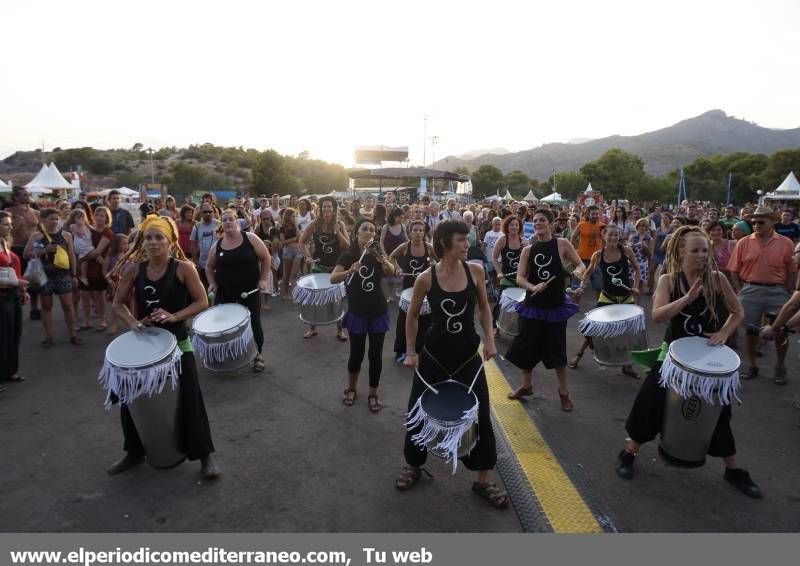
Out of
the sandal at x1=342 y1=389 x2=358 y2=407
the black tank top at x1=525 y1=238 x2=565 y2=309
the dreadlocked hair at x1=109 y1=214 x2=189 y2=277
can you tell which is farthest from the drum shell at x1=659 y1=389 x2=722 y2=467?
the dreadlocked hair at x1=109 y1=214 x2=189 y2=277

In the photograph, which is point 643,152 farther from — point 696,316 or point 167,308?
point 167,308

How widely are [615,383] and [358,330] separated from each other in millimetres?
2920

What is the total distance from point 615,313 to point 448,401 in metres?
2.88

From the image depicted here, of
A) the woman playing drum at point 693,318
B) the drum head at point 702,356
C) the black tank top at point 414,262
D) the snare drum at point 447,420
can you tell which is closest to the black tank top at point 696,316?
the woman playing drum at point 693,318

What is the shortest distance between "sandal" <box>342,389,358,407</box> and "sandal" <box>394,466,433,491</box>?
1391 millimetres

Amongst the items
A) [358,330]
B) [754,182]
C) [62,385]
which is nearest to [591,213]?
[358,330]

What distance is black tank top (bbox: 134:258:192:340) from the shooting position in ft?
11.9

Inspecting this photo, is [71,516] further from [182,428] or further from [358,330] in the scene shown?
[358,330]

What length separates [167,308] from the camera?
3652mm

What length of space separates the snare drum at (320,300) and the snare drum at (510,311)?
2.00 m

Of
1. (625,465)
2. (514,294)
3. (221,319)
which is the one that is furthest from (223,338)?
(625,465)

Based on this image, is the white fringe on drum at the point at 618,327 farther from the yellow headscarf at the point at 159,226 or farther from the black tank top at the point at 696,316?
the yellow headscarf at the point at 159,226

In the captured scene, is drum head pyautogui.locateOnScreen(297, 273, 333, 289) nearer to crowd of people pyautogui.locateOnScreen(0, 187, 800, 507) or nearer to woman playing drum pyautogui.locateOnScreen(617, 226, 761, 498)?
crowd of people pyautogui.locateOnScreen(0, 187, 800, 507)

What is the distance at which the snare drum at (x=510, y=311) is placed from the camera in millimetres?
6039
